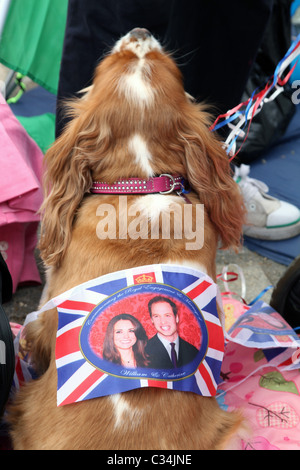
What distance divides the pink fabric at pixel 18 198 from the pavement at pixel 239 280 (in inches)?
3.3

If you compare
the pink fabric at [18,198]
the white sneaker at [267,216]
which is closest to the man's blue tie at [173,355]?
the pink fabric at [18,198]

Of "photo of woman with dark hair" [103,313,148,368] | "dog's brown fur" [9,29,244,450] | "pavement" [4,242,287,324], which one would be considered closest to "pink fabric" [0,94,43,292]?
"pavement" [4,242,287,324]

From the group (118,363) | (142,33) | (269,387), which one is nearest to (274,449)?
(269,387)

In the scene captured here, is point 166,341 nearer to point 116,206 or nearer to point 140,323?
point 140,323

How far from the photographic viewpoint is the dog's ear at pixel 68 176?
67.6 inches

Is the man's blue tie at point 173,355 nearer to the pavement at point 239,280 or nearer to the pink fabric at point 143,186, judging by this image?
the pink fabric at point 143,186

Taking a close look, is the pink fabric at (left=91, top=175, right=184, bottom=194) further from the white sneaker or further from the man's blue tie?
the white sneaker

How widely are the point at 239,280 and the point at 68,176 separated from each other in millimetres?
1484

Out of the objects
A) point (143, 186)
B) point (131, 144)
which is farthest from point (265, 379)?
point (131, 144)

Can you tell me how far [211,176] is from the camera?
1.81 metres

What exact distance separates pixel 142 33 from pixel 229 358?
1355 mm

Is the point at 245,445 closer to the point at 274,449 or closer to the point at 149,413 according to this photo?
the point at 274,449

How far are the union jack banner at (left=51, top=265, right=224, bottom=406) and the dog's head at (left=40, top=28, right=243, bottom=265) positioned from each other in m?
0.29

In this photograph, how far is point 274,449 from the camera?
67.1 inches
